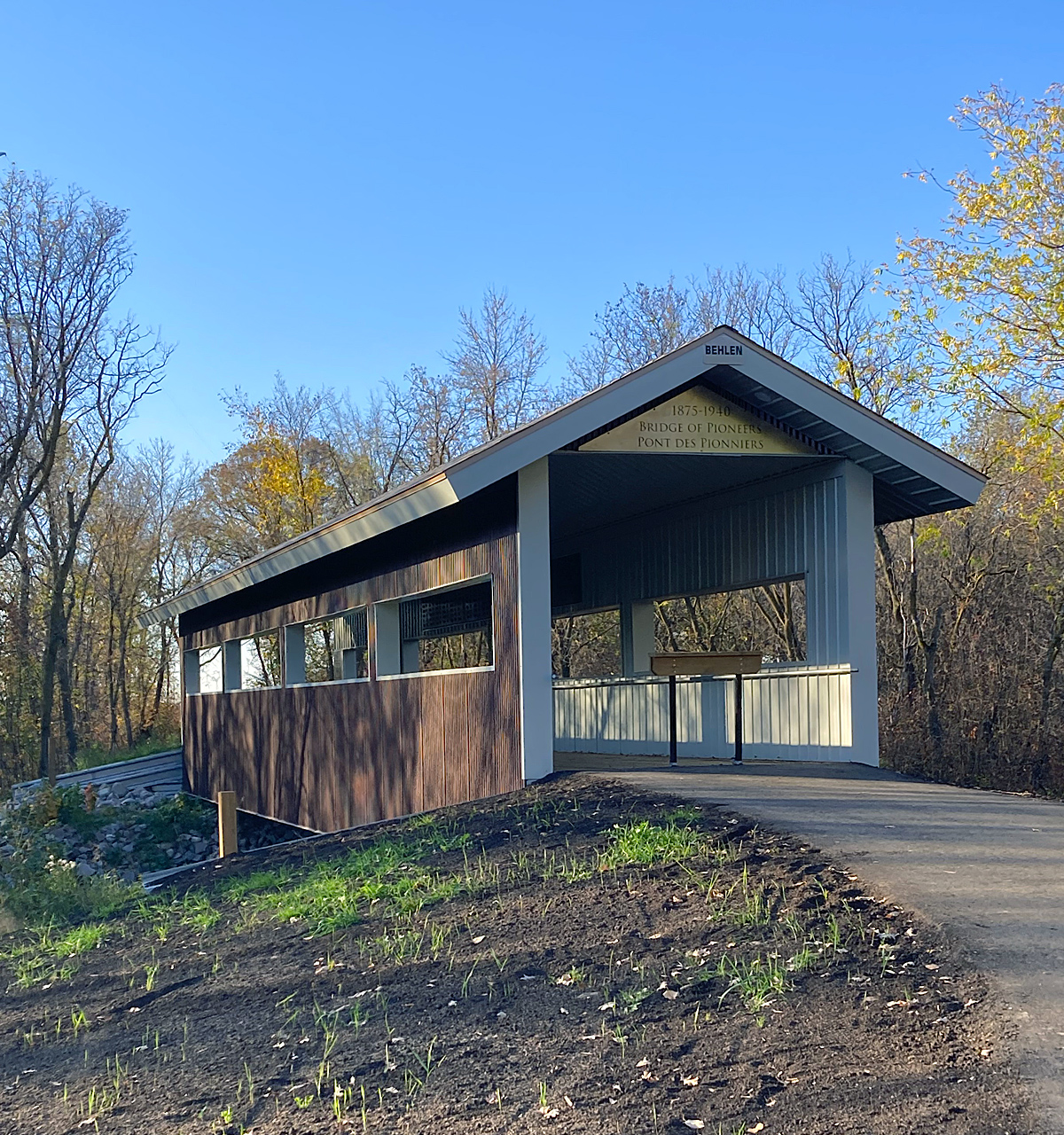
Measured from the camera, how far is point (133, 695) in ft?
137

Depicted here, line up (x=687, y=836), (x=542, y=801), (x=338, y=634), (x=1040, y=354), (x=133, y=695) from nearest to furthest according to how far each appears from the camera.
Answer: (x=687, y=836) < (x=542, y=801) < (x=1040, y=354) < (x=338, y=634) < (x=133, y=695)

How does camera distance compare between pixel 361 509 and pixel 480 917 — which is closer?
pixel 480 917

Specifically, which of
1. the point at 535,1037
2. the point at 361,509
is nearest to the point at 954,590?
the point at 361,509

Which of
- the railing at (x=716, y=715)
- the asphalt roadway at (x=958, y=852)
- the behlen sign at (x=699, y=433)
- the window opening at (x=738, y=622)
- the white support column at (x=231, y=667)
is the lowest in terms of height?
the asphalt roadway at (x=958, y=852)

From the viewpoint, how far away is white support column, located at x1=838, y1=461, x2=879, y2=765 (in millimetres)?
11031

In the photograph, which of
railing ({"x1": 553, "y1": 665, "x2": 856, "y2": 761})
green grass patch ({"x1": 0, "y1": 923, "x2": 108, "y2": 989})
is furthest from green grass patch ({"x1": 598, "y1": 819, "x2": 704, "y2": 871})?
railing ({"x1": 553, "y1": 665, "x2": 856, "y2": 761})

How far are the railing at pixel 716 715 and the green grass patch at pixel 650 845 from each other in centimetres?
426

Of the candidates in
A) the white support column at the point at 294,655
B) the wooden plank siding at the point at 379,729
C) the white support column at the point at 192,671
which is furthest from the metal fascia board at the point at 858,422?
the white support column at the point at 192,671

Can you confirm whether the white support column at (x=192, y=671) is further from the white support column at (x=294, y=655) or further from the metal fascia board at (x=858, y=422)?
the metal fascia board at (x=858, y=422)

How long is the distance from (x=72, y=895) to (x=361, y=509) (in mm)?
4602

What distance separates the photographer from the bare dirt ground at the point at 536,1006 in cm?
405

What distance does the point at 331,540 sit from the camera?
13406 mm

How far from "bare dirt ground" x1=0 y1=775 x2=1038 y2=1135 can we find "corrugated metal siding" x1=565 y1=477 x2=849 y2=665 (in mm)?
4184

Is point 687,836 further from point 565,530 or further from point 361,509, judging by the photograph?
point 565,530
